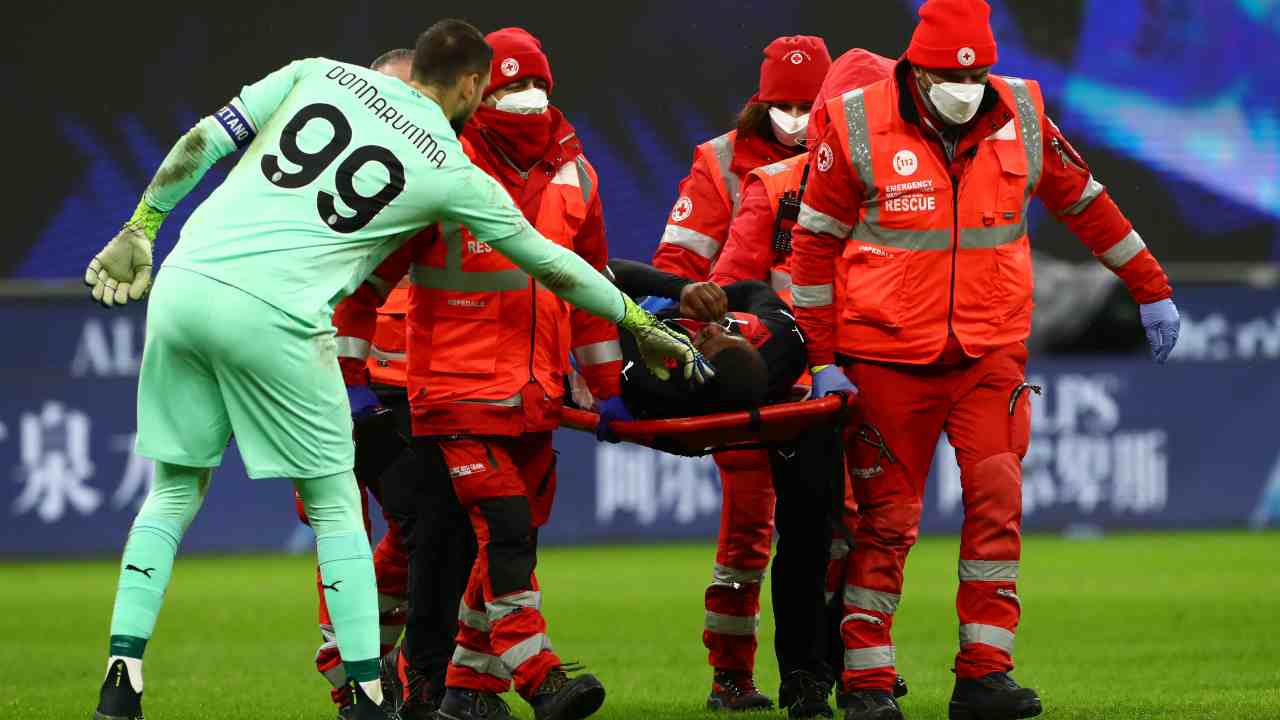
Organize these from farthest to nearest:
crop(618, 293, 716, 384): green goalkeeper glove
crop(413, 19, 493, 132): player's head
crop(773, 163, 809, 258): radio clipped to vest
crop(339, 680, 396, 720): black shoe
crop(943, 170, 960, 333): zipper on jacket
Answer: crop(773, 163, 809, 258): radio clipped to vest
crop(943, 170, 960, 333): zipper on jacket
crop(618, 293, 716, 384): green goalkeeper glove
crop(413, 19, 493, 132): player's head
crop(339, 680, 396, 720): black shoe

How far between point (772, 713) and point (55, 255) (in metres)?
8.59

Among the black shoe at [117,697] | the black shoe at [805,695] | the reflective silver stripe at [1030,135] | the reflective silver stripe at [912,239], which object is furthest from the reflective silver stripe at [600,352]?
the black shoe at [117,697]

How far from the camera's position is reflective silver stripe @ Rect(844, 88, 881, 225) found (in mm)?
6410

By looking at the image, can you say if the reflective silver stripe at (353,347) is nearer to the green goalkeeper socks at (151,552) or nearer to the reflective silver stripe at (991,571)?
the green goalkeeper socks at (151,552)

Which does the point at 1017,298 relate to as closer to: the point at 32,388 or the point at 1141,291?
the point at 1141,291

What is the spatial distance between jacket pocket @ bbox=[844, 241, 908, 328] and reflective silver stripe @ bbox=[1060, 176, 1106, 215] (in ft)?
2.28

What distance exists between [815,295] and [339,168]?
5.51 feet

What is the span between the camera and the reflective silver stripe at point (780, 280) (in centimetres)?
723

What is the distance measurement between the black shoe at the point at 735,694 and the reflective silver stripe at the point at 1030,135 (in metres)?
1.95

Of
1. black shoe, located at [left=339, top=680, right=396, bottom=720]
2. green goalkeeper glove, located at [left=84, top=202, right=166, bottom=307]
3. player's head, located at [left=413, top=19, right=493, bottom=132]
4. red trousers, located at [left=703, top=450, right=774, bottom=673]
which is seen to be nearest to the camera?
black shoe, located at [left=339, top=680, right=396, bottom=720]

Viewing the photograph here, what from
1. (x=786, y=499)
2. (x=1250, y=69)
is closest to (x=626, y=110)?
(x=1250, y=69)

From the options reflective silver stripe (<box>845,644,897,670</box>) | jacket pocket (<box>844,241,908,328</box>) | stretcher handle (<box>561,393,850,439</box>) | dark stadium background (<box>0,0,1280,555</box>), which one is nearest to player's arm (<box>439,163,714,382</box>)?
stretcher handle (<box>561,393,850,439</box>)

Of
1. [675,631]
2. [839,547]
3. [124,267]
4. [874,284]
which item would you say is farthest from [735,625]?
[675,631]

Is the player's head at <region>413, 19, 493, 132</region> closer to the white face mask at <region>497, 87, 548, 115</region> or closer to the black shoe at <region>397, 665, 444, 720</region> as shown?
the white face mask at <region>497, 87, 548, 115</region>
